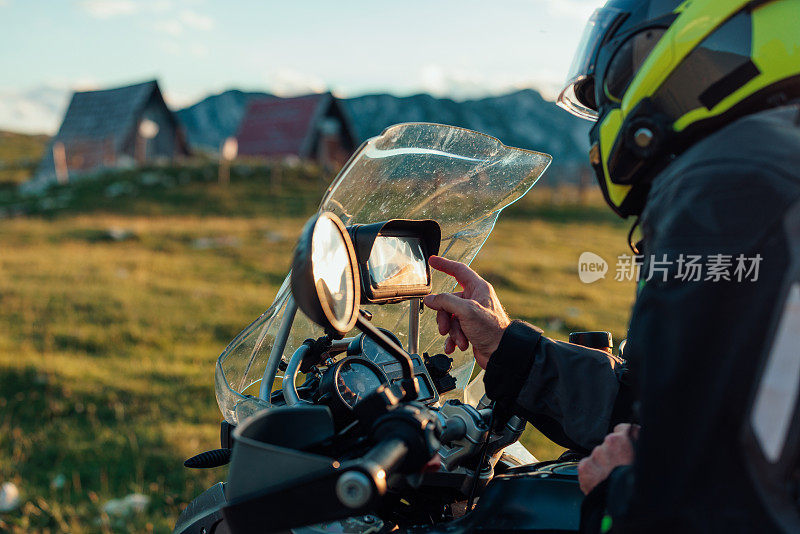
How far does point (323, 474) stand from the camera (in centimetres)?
113

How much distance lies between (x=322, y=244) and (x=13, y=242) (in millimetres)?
13783

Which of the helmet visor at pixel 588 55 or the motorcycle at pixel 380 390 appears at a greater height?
the helmet visor at pixel 588 55

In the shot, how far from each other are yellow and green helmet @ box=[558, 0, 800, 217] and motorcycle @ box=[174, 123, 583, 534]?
0.53m

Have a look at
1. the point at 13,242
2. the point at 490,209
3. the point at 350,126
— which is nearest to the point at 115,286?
the point at 13,242

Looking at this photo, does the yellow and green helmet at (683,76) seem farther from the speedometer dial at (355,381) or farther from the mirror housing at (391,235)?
the speedometer dial at (355,381)

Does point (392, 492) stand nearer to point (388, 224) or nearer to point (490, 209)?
point (388, 224)

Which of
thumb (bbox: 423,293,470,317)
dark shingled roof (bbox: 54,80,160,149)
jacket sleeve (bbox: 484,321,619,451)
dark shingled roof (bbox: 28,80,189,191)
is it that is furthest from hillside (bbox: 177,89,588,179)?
jacket sleeve (bbox: 484,321,619,451)

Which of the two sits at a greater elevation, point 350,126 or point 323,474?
point 323,474

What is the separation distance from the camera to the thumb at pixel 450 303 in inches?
73.4

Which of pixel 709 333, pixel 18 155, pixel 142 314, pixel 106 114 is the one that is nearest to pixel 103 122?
pixel 106 114

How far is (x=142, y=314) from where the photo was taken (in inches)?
303

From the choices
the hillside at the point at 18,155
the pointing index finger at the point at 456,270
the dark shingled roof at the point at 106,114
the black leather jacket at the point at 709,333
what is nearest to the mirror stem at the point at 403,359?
the pointing index finger at the point at 456,270

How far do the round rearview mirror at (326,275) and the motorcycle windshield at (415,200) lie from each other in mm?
351

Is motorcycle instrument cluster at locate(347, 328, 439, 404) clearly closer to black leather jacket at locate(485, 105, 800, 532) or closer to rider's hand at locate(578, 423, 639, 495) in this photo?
rider's hand at locate(578, 423, 639, 495)
